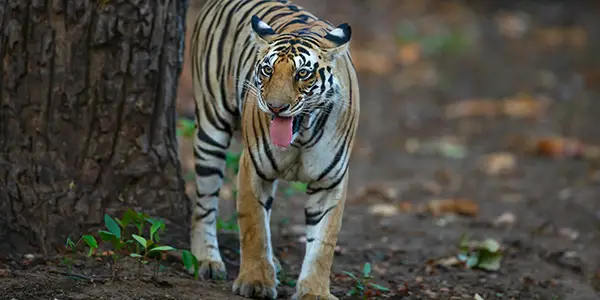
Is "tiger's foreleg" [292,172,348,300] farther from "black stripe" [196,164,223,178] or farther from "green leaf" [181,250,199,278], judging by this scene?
"black stripe" [196,164,223,178]

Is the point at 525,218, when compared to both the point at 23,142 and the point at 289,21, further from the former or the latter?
the point at 23,142

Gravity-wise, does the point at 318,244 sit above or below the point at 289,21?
below

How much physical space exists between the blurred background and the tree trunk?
0.94m

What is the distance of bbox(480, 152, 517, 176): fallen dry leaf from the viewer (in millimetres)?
9586

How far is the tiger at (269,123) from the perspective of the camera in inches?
171

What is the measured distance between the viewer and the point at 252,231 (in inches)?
190

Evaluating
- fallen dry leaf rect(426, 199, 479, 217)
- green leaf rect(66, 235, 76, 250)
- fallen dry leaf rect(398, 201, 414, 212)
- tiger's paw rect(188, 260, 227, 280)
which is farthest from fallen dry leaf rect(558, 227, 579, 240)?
green leaf rect(66, 235, 76, 250)

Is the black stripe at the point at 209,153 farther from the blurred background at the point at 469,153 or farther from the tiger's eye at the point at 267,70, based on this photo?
the tiger's eye at the point at 267,70

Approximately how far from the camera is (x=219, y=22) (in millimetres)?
5418

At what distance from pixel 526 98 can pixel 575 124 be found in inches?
45.7

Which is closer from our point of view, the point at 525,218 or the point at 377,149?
the point at 525,218

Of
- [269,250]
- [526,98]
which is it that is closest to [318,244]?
[269,250]

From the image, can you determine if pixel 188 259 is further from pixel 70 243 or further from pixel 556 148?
pixel 556 148

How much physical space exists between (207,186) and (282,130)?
1261 mm
